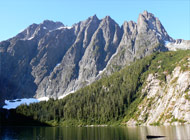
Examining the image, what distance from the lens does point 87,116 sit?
190 meters

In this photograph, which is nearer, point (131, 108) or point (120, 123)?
point (120, 123)

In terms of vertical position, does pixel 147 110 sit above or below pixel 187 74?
below

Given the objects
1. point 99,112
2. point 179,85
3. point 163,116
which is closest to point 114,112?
point 99,112

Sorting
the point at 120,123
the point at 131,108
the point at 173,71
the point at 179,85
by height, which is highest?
the point at 173,71

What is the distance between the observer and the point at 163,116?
14200 cm

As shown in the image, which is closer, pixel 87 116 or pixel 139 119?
pixel 139 119

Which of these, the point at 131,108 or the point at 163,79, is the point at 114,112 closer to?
the point at 131,108

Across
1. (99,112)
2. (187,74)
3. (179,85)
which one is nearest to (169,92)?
(179,85)

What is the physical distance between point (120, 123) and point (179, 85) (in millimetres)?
56690

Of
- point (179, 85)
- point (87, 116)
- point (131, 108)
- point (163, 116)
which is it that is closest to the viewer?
point (163, 116)

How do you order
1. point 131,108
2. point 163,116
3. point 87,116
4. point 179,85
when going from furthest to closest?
point 87,116 → point 131,108 → point 179,85 → point 163,116

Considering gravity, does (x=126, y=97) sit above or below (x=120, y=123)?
above

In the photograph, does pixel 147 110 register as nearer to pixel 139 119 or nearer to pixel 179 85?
pixel 139 119

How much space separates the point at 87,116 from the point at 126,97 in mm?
42634
